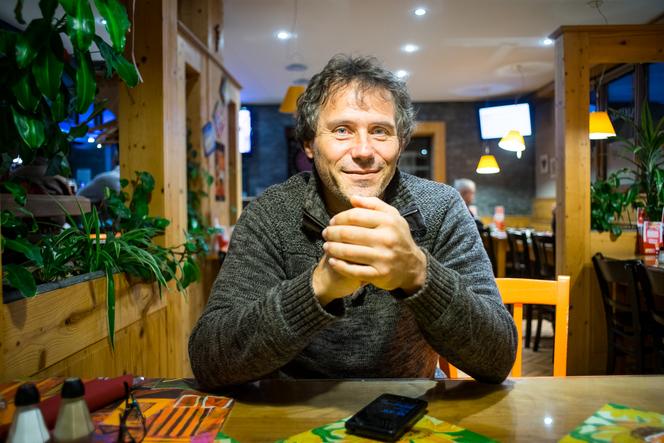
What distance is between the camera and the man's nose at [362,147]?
1.24 m

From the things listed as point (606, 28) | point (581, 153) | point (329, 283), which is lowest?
point (329, 283)

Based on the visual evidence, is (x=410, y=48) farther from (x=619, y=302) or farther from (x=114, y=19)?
(x=114, y=19)

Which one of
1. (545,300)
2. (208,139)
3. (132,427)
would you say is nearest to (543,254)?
(208,139)

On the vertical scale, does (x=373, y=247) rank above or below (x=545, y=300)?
above

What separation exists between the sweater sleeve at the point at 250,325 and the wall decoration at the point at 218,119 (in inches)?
123

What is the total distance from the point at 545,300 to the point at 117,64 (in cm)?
152

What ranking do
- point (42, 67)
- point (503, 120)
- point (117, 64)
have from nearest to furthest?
point (42, 67)
point (117, 64)
point (503, 120)

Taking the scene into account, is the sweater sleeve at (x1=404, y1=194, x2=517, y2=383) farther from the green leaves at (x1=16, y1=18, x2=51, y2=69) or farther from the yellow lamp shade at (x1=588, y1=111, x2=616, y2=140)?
the yellow lamp shade at (x1=588, y1=111, x2=616, y2=140)

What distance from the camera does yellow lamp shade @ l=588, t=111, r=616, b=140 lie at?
462cm

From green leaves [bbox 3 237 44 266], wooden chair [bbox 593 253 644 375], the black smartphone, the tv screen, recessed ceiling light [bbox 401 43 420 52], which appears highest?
recessed ceiling light [bbox 401 43 420 52]

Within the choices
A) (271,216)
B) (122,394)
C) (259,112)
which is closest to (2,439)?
(122,394)

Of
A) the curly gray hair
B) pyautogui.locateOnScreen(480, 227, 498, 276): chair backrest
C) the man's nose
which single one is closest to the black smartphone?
the man's nose

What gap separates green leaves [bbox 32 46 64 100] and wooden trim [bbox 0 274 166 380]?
576mm

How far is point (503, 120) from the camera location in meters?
8.38
